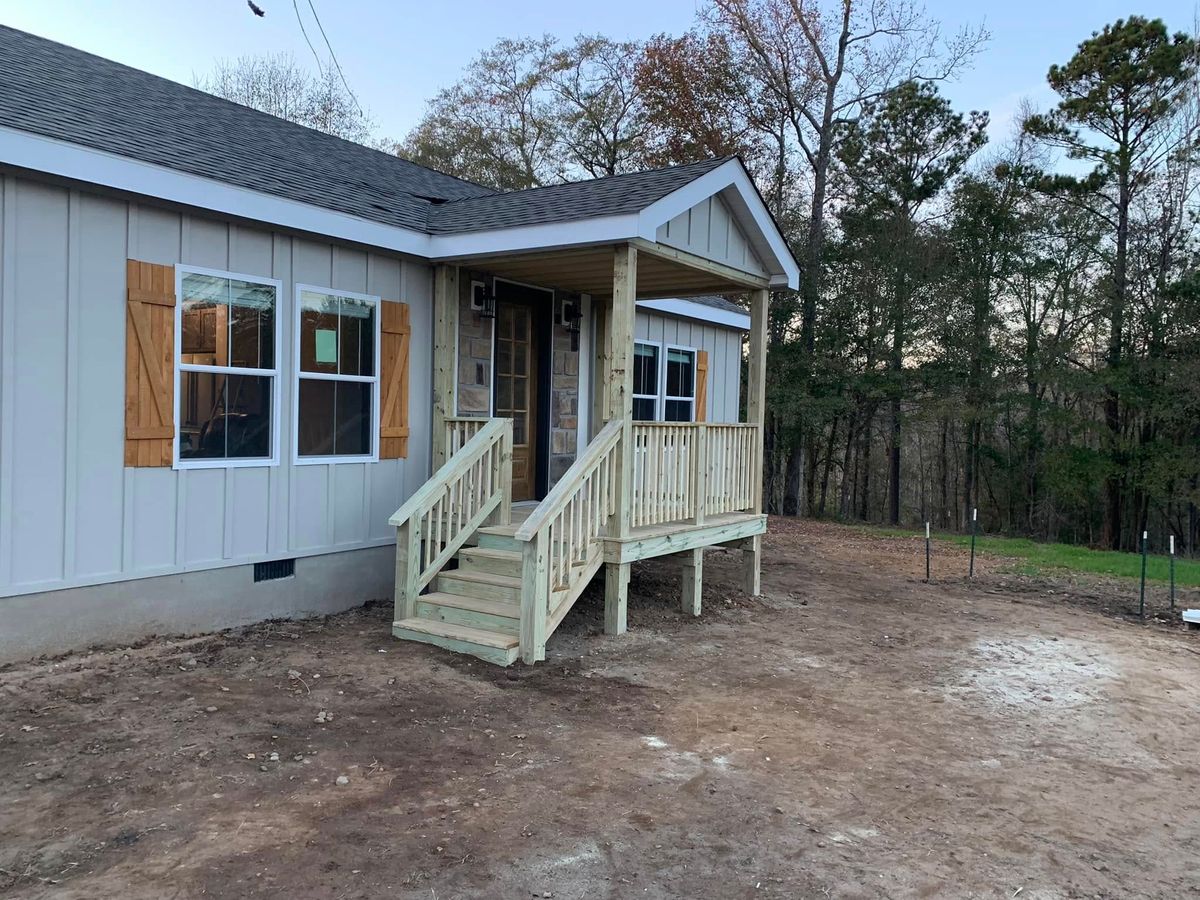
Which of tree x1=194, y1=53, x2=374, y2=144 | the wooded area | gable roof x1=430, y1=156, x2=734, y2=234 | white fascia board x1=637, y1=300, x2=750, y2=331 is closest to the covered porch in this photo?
gable roof x1=430, y1=156, x2=734, y2=234

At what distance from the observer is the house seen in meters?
4.59

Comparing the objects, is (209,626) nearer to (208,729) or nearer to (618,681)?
(208,729)

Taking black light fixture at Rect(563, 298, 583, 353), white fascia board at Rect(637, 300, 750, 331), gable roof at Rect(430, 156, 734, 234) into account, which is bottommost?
black light fixture at Rect(563, 298, 583, 353)

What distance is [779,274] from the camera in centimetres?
742

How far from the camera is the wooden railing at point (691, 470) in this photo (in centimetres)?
620

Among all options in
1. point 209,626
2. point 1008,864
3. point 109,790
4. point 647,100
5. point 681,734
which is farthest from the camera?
point 647,100

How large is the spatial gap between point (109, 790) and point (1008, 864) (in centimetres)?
334

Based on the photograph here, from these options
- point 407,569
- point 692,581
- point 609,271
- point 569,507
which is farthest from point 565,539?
point 609,271

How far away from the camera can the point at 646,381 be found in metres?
9.17

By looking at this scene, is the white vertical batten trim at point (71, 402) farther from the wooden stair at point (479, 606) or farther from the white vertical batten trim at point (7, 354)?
the wooden stair at point (479, 606)

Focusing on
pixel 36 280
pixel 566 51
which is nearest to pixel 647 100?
pixel 566 51

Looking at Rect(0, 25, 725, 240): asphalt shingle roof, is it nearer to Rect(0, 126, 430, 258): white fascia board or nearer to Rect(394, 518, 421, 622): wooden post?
Rect(0, 126, 430, 258): white fascia board

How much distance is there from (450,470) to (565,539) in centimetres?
94

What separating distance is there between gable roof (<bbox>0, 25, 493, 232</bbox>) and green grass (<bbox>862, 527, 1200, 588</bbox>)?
8.38 metres
